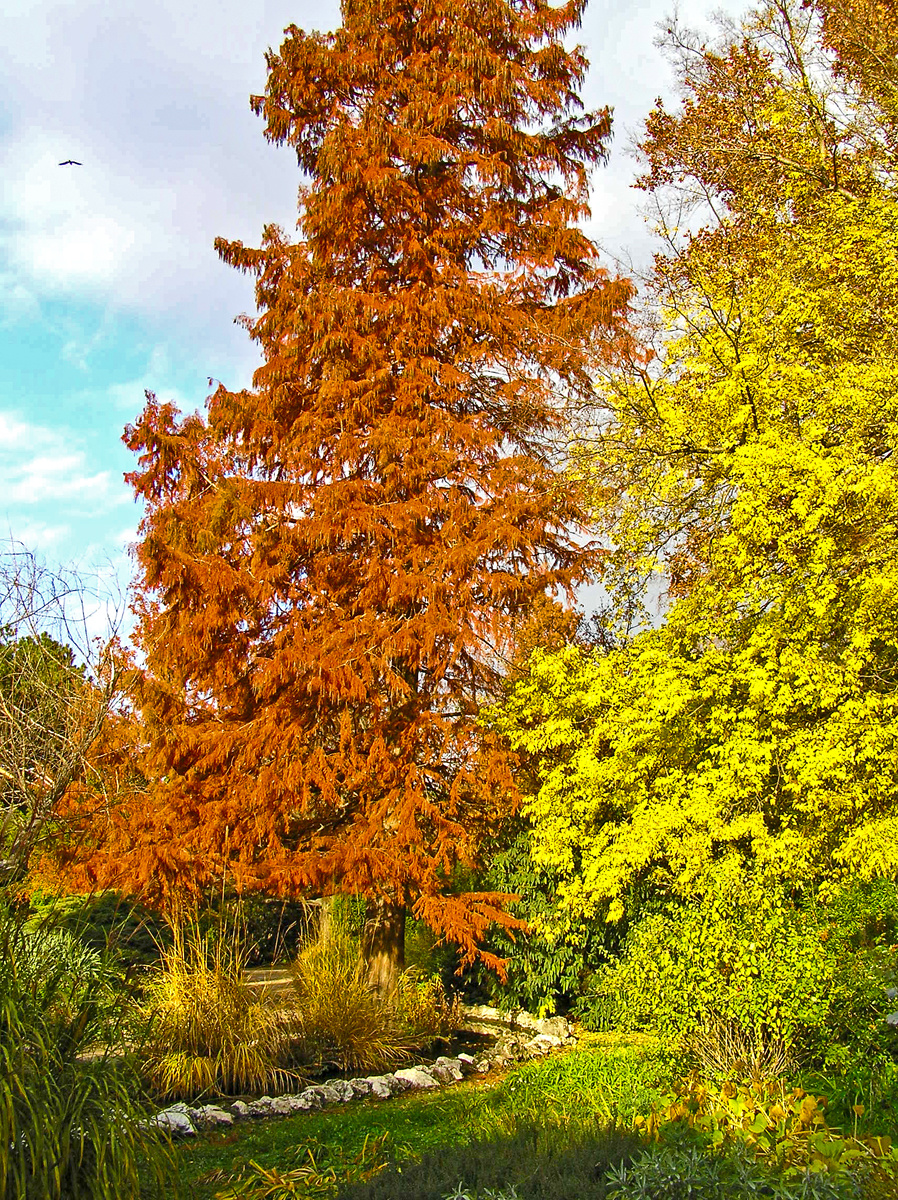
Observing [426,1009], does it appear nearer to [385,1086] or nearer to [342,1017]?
[342,1017]

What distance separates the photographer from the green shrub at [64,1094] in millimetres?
3613

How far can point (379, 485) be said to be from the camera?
9.87 m

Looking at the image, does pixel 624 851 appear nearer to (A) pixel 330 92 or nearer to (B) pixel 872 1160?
(B) pixel 872 1160

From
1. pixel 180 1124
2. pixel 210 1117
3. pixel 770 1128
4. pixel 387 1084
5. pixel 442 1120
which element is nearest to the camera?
pixel 770 1128

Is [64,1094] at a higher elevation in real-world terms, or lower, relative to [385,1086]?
higher

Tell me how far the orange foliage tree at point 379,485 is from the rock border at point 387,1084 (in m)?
1.12

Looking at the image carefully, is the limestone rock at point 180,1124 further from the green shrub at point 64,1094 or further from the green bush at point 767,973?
the green bush at point 767,973

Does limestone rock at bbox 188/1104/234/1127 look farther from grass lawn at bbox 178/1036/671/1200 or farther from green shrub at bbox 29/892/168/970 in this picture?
green shrub at bbox 29/892/168/970

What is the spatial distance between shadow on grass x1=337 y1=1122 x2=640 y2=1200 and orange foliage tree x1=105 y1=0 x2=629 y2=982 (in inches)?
200

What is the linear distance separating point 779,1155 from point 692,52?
1232 cm

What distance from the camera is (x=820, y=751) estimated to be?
299 inches

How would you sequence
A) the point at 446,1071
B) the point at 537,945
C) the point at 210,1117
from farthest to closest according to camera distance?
1. the point at 537,945
2. the point at 446,1071
3. the point at 210,1117

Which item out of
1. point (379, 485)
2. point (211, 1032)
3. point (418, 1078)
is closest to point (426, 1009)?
point (418, 1078)

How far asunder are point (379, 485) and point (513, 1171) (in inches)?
287
